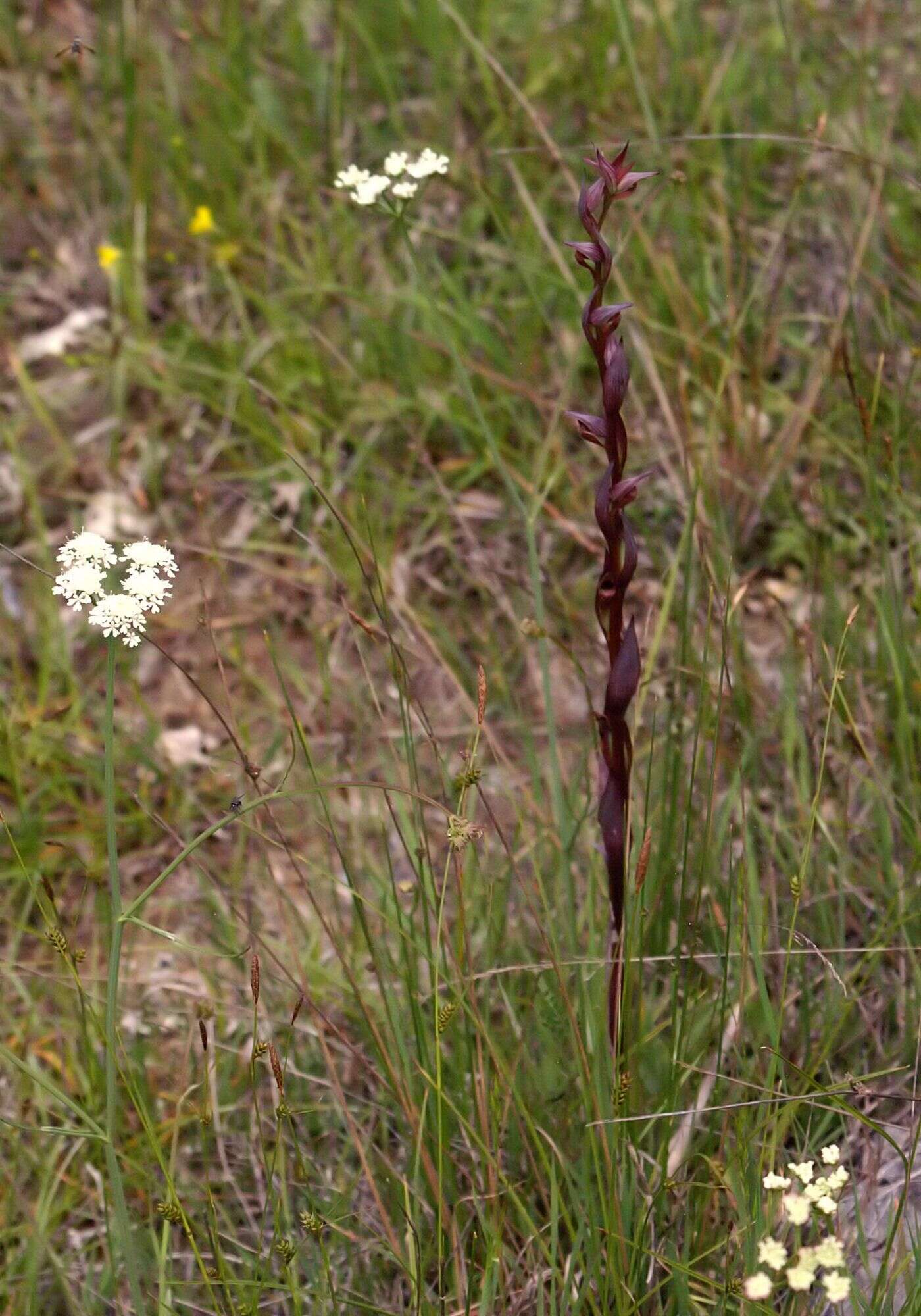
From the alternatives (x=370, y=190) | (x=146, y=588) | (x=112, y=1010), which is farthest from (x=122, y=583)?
(x=370, y=190)

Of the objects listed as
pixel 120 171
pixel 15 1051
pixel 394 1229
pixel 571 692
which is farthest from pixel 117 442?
pixel 394 1229

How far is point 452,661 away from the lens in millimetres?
2518

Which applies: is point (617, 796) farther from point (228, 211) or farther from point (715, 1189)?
point (228, 211)

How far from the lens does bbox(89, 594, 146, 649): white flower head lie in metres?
1.18

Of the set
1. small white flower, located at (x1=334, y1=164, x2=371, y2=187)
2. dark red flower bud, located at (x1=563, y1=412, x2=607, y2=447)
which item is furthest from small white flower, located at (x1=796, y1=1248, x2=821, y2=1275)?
small white flower, located at (x1=334, y1=164, x2=371, y2=187)

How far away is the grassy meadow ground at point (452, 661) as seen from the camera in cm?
155

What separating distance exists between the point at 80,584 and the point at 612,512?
49 cm

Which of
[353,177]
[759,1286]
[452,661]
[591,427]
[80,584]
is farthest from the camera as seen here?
[452,661]

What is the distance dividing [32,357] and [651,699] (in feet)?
6.48

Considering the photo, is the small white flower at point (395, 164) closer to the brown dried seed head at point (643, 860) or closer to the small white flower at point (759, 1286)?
the brown dried seed head at point (643, 860)

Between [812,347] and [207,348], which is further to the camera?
[207,348]

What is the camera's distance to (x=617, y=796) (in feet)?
4.73

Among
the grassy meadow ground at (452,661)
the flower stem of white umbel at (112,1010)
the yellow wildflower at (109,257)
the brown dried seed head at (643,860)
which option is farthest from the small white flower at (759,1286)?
the yellow wildflower at (109,257)

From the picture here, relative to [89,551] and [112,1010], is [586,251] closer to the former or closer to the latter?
[89,551]
